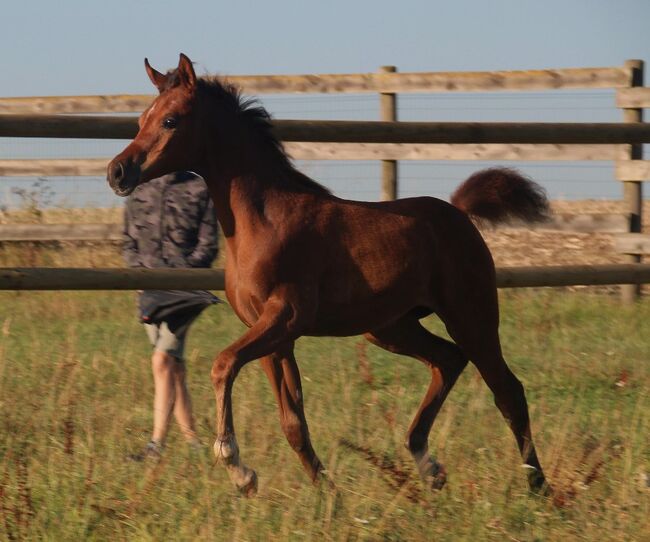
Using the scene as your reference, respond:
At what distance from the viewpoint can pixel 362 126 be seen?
5.53 metres

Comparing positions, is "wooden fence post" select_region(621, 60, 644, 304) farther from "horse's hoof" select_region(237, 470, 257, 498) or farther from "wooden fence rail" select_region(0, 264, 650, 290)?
"horse's hoof" select_region(237, 470, 257, 498)

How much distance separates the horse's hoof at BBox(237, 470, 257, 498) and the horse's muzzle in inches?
42.1

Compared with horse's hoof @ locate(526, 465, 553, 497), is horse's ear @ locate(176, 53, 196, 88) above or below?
above

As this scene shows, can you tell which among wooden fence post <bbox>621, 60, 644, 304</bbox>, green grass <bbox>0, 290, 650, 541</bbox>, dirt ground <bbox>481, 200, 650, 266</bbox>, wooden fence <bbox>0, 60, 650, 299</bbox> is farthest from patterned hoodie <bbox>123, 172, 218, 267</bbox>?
dirt ground <bbox>481, 200, 650, 266</bbox>

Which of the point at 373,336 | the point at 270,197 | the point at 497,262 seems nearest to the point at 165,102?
the point at 270,197

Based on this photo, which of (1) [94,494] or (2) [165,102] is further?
(2) [165,102]

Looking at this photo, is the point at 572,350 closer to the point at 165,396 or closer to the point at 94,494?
the point at 165,396

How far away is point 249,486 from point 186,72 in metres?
1.50

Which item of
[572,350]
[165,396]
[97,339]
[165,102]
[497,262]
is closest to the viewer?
[165,102]

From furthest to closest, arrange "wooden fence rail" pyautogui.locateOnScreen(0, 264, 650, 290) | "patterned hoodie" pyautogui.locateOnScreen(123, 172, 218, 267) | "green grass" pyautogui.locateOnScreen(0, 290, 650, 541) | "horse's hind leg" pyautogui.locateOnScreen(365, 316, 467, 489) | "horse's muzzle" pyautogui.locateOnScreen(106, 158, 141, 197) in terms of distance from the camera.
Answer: "patterned hoodie" pyautogui.locateOnScreen(123, 172, 218, 267) < "wooden fence rail" pyautogui.locateOnScreen(0, 264, 650, 290) < "horse's hind leg" pyautogui.locateOnScreen(365, 316, 467, 489) < "horse's muzzle" pyautogui.locateOnScreen(106, 158, 141, 197) < "green grass" pyautogui.locateOnScreen(0, 290, 650, 541)

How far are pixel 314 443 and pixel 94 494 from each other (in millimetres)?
1259

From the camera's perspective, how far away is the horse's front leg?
3.96 m

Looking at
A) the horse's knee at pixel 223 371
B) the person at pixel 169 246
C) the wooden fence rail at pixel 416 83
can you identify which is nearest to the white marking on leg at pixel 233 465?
the horse's knee at pixel 223 371

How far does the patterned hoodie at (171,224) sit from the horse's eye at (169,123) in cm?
106
